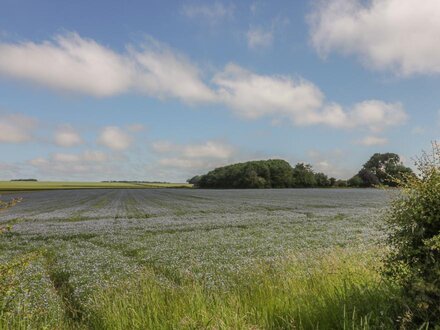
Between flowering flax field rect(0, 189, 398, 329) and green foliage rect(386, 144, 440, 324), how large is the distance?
0.61m

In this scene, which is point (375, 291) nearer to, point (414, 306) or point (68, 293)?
point (414, 306)

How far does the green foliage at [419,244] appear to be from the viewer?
21.7 feet

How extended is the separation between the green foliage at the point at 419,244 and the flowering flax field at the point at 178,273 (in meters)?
0.61

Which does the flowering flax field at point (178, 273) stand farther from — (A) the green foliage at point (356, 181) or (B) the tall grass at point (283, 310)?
(A) the green foliage at point (356, 181)

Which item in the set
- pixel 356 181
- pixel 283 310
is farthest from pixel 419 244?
pixel 356 181

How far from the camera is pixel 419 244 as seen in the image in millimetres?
7078

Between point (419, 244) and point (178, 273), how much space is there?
12902 mm

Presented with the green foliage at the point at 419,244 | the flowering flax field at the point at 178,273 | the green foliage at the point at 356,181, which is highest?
the green foliage at the point at 356,181

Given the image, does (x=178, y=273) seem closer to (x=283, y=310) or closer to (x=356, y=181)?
(x=283, y=310)

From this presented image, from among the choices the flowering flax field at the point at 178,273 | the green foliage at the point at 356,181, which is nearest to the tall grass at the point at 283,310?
the flowering flax field at the point at 178,273

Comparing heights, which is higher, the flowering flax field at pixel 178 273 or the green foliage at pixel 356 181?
the green foliage at pixel 356 181

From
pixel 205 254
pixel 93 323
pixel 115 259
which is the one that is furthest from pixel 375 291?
pixel 115 259

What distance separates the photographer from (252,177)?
641 ft

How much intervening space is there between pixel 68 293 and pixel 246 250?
11.3 meters
